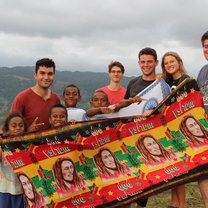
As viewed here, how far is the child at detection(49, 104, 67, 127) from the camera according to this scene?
18.4 ft

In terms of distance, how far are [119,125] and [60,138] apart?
98cm

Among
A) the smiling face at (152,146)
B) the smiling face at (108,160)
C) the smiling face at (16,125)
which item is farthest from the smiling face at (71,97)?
the smiling face at (152,146)

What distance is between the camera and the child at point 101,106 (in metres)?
5.86

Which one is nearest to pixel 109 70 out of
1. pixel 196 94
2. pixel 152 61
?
pixel 152 61

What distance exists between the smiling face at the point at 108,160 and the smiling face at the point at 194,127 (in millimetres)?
1347

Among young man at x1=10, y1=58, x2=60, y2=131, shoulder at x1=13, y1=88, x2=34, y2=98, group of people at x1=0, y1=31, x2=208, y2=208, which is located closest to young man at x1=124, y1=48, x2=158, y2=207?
group of people at x1=0, y1=31, x2=208, y2=208

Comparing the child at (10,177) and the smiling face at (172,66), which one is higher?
the smiling face at (172,66)

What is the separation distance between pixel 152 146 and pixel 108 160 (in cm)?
76

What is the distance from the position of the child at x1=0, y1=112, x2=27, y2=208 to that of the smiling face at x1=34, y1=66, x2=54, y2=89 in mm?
744

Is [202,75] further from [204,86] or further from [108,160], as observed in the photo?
[108,160]

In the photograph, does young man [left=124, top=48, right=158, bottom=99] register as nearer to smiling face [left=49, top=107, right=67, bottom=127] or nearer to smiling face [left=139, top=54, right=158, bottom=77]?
smiling face [left=139, top=54, right=158, bottom=77]

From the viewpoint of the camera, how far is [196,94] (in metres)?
5.41

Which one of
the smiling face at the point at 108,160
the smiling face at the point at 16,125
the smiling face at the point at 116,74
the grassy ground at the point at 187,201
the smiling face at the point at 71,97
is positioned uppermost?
the smiling face at the point at 116,74

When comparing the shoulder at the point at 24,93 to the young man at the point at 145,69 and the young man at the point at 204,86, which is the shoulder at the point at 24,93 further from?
the young man at the point at 204,86
